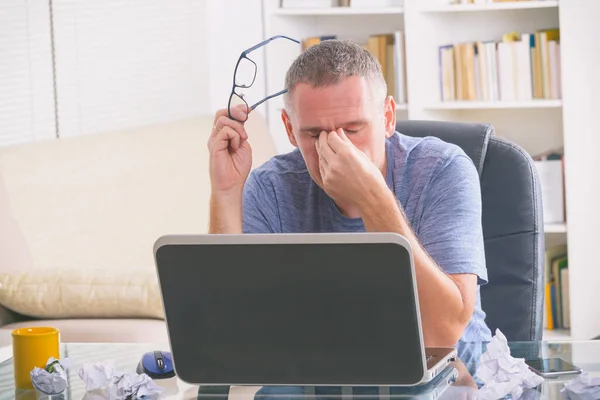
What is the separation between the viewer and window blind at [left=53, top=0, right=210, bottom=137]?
345 cm

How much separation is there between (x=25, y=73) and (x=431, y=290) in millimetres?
2094

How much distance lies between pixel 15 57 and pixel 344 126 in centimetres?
185

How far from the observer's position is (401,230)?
64.2 inches

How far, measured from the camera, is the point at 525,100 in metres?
3.76

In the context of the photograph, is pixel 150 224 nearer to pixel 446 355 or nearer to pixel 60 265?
pixel 60 265

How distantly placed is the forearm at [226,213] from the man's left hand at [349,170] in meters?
0.22

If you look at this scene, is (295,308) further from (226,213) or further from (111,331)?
(111,331)

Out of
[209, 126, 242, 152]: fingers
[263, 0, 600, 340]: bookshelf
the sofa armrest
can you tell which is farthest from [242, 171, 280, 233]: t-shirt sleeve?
[263, 0, 600, 340]: bookshelf

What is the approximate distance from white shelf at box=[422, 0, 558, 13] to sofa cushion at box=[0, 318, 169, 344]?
179 cm

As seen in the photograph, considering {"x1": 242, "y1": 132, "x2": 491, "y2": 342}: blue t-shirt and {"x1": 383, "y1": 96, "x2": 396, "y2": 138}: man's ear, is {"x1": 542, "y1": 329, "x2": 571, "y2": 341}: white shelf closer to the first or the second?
{"x1": 242, "y1": 132, "x2": 491, "y2": 342}: blue t-shirt

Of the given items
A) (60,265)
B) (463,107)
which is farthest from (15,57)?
(463,107)

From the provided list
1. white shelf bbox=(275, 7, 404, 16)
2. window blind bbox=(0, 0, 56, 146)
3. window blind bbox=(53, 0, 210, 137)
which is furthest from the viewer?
white shelf bbox=(275, 7, 404, 16)

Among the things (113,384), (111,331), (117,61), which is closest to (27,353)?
(113,384)

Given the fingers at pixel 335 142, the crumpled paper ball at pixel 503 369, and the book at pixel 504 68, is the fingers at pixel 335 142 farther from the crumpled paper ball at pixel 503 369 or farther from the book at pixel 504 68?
the book at pixel 504 68
